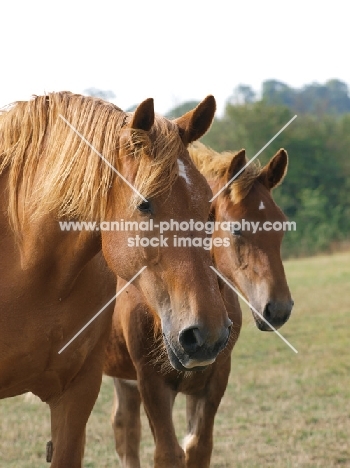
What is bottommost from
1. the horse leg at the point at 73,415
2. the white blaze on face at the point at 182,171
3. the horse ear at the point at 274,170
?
the horse leg at the point at 73,415

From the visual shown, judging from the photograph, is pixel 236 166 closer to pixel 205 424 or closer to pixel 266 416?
pixel 205 424

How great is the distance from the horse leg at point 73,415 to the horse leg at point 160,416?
74cm

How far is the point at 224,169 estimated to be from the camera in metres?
5.11

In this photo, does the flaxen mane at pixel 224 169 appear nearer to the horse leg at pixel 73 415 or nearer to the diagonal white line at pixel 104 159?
the horse leg at pixel 73 415

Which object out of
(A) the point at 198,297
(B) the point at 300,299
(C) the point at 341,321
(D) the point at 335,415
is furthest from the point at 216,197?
(B) the point at 300,299

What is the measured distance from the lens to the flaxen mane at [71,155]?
300 centimetres

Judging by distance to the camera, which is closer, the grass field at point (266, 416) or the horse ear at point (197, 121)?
the horse ear at point (197, 121)

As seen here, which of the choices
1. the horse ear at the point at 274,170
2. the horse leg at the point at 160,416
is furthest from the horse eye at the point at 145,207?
the horse ear at the point at 274,170

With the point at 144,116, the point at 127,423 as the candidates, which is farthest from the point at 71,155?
the point at 127,423

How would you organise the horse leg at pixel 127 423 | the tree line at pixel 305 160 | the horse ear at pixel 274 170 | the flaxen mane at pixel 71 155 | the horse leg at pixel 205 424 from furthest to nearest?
the tree line at pixel 305 160
the horse leg at pixel 127 423
the horse ear at pixel 274 170
the horse leg at pixel 205 424
the flaxen mane at pixel 71 155

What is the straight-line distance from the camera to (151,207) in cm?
294

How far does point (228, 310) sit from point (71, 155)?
1.87m

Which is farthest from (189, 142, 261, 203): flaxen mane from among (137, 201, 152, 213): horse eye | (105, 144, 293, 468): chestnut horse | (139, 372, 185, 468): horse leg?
(137, 201, 152, 213): horse eye

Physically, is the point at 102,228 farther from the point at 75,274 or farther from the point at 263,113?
the point at 263,113
